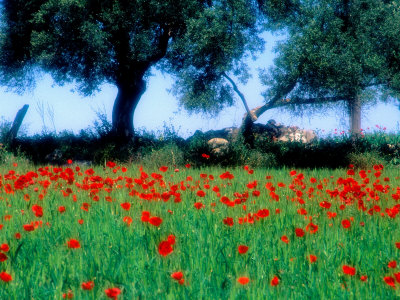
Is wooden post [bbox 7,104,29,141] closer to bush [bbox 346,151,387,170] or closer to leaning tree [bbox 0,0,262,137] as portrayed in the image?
leaning tree [bbox 0,0,262,137]

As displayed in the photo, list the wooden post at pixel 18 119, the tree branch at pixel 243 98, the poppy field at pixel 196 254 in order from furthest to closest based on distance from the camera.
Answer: the wooden post at pixel 18 119 → the tree branch at pixel 243 98 → the poppy field at pixel 196 254

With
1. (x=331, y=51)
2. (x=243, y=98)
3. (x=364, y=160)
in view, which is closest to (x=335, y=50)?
(x=331, y=51)

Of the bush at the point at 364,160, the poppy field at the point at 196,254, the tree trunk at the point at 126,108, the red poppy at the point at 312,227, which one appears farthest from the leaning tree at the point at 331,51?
the red poppy at the point at 312,227

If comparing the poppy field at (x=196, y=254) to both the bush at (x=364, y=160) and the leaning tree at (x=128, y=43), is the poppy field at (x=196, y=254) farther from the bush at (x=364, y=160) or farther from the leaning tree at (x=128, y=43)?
the leaning tree at (x=128, y=43)

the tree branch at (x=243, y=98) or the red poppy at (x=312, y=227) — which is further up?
the tree branch at (x=243, y=98)

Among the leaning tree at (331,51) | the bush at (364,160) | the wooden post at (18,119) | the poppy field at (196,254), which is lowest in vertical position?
the poppy field at (196,254)

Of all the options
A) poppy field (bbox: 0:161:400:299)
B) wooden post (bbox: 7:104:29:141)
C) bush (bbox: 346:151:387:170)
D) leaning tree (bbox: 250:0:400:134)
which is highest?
leaning tree (bbox: 250:0:400:134)

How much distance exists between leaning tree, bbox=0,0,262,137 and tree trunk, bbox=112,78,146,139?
0.04 metres

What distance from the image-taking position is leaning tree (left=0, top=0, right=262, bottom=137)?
14984mm

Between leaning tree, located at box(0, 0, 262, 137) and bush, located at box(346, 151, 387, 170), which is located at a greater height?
leaning tree, located at box(0, 0, 262, 137)

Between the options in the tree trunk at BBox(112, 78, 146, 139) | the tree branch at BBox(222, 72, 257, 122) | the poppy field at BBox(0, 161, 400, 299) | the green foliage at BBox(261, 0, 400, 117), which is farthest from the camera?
the tree trunk at BBox(112, 78, 146, 139)

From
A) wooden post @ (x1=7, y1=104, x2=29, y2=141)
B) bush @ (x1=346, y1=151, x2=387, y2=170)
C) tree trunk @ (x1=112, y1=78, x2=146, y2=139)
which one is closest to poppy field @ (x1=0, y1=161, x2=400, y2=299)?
bush @ (x1=346, y1=151, x2=387, y2=170)

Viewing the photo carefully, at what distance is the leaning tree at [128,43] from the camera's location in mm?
14984

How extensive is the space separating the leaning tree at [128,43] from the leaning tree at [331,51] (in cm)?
145
